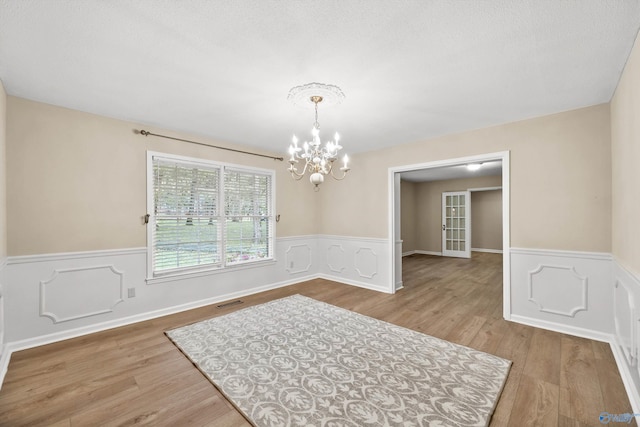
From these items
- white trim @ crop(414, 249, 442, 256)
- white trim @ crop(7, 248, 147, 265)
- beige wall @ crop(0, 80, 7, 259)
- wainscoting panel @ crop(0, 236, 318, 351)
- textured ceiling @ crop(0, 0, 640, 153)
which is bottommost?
white trim @ crop(414, 249, 442, 256)

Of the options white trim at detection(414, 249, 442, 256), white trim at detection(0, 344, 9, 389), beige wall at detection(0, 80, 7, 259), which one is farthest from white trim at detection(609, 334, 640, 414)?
white trim at detection(414, 249, 442, 256)

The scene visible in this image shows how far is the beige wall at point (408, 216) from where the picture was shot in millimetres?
8656

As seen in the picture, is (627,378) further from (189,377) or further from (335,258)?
(335,258)

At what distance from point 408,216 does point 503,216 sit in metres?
5.65

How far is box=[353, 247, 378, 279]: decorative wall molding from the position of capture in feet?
15.6

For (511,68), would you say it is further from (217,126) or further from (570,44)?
(217,126)

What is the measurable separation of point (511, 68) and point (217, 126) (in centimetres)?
320

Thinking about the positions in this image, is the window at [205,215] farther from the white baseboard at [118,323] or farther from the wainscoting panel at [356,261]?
the wainscoting panel at [356,261]

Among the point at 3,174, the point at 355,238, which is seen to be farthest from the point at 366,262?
the point at 3,174

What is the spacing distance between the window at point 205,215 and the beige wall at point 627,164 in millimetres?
4244

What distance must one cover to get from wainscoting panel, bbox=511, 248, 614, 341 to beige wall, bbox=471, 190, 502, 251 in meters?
6.71

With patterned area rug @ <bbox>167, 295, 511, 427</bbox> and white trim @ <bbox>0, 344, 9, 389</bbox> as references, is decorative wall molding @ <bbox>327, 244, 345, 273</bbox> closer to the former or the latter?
patterned area rug @ <bbox>167, 295, 511, 427</bbox>

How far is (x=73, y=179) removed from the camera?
2934 millimetres

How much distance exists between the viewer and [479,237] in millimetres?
9422
